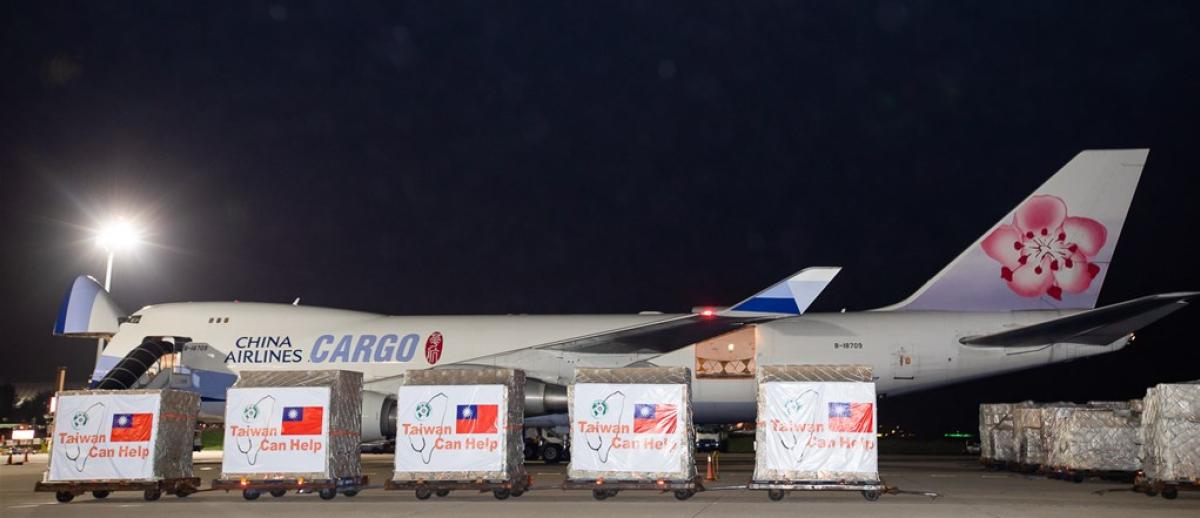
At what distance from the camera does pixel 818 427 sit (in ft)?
49.8

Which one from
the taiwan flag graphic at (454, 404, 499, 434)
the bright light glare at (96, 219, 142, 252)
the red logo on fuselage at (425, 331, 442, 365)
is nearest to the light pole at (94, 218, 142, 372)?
the bright light glare at (96, 219, 142, 252)

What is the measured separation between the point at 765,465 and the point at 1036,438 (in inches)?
363

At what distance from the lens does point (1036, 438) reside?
2150cm

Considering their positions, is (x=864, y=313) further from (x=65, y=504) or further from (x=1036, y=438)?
(x=65, y=504)

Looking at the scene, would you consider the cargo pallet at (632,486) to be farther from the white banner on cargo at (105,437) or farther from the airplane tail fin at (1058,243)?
the airplane tail fin at (1058,243)

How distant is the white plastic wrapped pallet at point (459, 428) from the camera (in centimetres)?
1553

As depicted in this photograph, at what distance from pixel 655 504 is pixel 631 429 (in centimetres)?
132

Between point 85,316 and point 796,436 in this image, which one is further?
point 85,316

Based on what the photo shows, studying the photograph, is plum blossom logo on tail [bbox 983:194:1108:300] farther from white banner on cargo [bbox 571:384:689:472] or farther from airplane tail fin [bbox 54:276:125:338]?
airplane tail fin [bbox 54:276:125:338]

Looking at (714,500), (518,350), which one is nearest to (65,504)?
(714,500)

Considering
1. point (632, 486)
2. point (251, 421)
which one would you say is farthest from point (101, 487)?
point (632, 486)

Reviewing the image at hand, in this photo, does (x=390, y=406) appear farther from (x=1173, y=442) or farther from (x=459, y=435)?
(x=1173, y=442)

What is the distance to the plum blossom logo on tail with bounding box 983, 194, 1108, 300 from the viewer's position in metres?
24.8

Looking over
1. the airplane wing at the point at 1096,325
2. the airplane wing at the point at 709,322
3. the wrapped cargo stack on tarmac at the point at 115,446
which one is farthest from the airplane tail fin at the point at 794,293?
the wrapped cargo stack on tarmac at the point at 115,446
